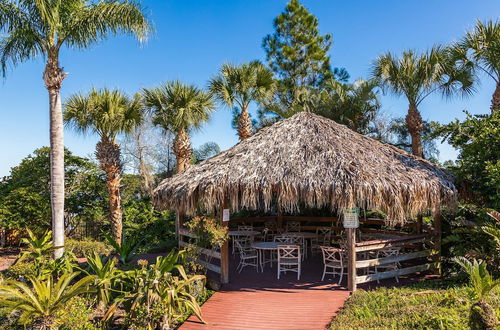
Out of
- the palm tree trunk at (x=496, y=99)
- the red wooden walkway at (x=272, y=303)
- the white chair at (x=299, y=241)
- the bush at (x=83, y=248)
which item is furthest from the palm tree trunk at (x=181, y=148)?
the palm tree trunk at (x=496, y=99)

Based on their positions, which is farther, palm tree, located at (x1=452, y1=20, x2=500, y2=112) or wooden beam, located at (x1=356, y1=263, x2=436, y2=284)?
palm tree, located at (x1=452, y1=20, x2=500, y2=112)

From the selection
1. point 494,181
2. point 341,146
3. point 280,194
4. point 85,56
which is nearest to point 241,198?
point 280,194

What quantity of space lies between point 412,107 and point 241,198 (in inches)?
390

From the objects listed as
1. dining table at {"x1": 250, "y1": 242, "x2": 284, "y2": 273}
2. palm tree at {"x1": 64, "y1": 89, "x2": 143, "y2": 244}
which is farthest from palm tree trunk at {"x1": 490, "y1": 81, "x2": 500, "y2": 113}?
palm tree at {"x1": 64, "y1": 89, "x2": 143, "y2": 244}

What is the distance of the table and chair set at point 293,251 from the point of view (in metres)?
9.20

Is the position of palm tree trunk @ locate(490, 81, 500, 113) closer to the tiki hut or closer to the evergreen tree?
the tiki hut

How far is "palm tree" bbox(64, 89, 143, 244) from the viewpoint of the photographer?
1348cm

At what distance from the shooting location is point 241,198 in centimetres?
927

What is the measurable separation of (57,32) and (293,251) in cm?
948

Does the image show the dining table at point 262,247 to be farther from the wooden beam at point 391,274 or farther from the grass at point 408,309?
the grass at point 408,309

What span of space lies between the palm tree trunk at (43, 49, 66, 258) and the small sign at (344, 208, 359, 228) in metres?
7.66

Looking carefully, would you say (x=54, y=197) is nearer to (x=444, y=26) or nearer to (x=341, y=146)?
(x=341, y=146)

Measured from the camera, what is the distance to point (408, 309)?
639 centimetres

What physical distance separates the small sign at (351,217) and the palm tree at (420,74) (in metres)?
8.05
